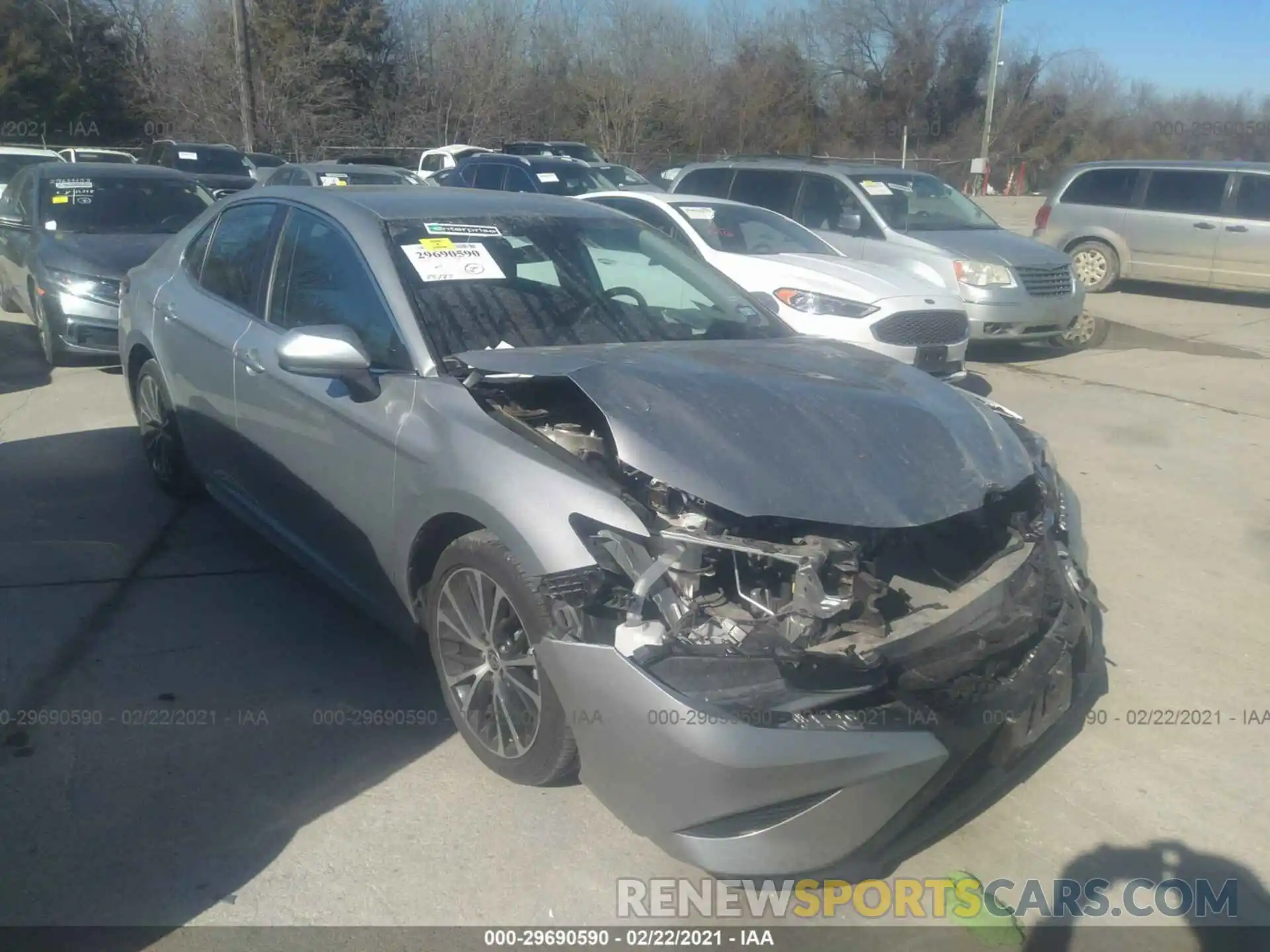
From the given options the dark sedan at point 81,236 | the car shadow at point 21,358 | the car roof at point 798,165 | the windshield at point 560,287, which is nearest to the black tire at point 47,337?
the dark sedan at point 81,236

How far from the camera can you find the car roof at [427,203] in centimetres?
440

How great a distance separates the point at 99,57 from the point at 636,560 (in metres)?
40.4

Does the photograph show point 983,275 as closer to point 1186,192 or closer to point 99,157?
point 1186,192

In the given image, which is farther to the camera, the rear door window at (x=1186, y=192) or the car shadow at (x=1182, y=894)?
the rear door window at (x=1186, y=192)

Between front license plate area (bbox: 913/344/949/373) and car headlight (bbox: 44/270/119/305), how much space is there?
610 cm

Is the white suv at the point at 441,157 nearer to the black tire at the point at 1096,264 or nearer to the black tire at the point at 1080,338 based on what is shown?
the black tire at the point at 1096,264

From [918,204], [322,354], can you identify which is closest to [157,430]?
[322,354]

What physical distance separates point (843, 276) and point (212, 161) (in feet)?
55.2

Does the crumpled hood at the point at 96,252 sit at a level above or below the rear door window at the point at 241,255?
below

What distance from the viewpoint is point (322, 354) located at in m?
3.67

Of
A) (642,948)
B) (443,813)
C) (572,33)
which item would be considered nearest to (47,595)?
(443,813)

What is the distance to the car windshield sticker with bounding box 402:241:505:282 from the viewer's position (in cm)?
411

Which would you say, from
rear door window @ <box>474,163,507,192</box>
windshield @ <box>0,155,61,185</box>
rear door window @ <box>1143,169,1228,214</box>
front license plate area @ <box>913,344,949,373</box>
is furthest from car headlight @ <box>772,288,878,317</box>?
windshield @ <box>0,155,61,185</box>

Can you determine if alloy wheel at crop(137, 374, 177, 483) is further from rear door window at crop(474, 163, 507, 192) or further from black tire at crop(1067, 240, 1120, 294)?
black tire at crop(1067, 240, 1120, 294)
